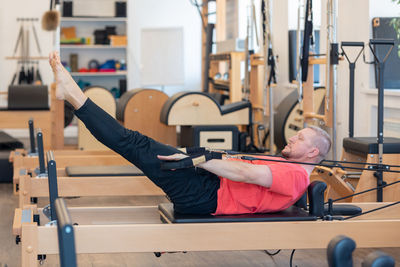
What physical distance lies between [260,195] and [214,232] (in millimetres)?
298

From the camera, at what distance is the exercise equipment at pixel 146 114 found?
620cm

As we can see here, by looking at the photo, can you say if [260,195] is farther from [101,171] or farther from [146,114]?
[146,114]

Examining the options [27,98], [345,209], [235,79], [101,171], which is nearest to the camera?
[345,209]

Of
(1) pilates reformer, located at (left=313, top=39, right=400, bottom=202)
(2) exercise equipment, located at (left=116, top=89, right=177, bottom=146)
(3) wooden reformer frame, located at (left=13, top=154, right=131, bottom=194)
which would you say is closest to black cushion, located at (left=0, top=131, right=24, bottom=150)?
(2) exercise equipment, located at (left=116, top=89, right=177, bottom=146)

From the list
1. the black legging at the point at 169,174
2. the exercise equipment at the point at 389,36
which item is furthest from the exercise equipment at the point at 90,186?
the exercise equipment at the point at 389,36

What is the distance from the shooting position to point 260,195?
2.74 meters

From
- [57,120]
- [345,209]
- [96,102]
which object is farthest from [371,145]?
[57,120]

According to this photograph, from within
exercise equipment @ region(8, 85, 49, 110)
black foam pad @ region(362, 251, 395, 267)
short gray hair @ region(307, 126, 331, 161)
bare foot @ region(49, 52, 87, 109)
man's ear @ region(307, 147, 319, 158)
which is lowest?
black foam pad @ region(362, 251, 395, 267)

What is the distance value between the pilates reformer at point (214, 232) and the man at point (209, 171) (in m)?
0.07

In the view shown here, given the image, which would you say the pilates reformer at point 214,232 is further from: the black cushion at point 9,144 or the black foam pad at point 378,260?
the black cushion at point 9,144

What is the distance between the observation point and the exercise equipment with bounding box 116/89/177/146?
6.20 m

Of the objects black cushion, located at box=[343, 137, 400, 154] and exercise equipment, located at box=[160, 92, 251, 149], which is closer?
black cushion, located at box=[343, 137, 400, 154]

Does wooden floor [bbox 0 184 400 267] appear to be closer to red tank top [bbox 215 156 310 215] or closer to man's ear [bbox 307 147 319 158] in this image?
red tank top [bbox 215 156 310 215]

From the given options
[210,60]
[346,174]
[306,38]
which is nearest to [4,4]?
[210,60]
